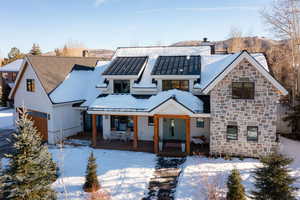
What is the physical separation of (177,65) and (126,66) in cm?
424

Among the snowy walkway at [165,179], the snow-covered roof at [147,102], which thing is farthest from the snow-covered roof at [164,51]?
the snowy walkway at [165,179]

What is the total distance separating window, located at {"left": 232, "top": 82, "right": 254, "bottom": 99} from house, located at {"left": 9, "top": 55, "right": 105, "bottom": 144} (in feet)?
42.5

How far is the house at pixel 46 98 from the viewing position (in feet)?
63.7

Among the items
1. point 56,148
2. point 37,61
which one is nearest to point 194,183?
point 56,148

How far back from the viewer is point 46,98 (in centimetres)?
1939

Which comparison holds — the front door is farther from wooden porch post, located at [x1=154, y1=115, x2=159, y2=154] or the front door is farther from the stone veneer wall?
the stone veneer wall

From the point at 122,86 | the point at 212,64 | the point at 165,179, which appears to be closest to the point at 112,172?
the point at 165,179

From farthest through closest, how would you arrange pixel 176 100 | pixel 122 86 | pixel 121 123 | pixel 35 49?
pixel 35 49
pixel 122 86
pixel 121 123
pixel 176 100

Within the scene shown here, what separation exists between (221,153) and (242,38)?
4108 cm

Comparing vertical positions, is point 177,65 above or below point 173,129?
above

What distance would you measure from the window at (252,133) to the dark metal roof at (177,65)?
5414 millimetres

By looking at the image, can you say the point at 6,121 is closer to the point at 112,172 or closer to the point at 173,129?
the point at 112,172

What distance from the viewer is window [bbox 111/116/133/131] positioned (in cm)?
1906

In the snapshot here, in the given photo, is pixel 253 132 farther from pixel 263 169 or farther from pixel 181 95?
pixel 263 169
